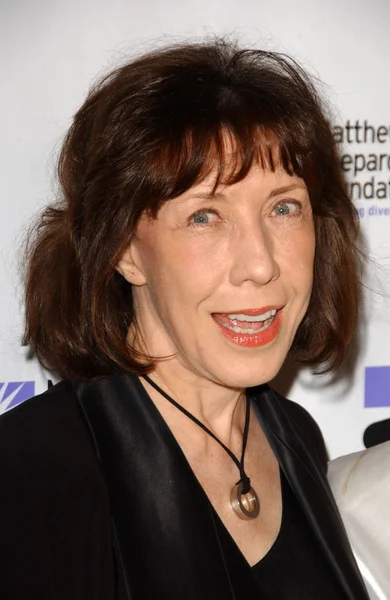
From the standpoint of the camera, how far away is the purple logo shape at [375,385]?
→ 226 cm

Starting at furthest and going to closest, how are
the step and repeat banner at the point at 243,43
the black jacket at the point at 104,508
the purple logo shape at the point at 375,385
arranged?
the purple logo shape at the point at 375,385, the step and repeat banner at the point at 243,43, the black jacket at the point at 104,508

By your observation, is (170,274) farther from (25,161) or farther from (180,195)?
(25,161)

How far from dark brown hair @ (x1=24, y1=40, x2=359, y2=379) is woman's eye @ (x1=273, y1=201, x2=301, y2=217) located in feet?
0.15

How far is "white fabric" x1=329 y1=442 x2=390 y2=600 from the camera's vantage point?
1.64 meters

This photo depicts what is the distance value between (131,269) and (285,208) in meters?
0.26

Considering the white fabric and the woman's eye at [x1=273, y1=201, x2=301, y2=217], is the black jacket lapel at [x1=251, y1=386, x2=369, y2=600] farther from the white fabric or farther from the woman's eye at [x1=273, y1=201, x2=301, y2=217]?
the woman's eye at [x1=273, y1=201, x2=301, y2=217]

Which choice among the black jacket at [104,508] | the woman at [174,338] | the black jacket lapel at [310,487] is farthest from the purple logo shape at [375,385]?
the black jacket at [104,508]

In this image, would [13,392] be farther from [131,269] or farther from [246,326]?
[246,326]

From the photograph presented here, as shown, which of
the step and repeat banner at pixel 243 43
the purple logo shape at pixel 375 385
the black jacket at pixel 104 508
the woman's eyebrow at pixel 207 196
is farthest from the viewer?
the purple logo shape at pixel 375 385

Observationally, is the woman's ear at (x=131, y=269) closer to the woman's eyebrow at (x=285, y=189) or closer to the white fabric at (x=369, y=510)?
the woman's eyebrow at (x=285, y=189)

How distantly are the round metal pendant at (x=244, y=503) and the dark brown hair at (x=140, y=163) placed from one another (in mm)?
254

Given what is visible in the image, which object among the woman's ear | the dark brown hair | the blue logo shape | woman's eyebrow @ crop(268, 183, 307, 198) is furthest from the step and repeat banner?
woman's eyebrow @ crop(268, 183, 307, 198)

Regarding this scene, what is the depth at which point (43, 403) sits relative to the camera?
1.46 meters

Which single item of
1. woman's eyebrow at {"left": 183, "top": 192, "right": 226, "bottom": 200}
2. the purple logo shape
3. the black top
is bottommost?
the black top
